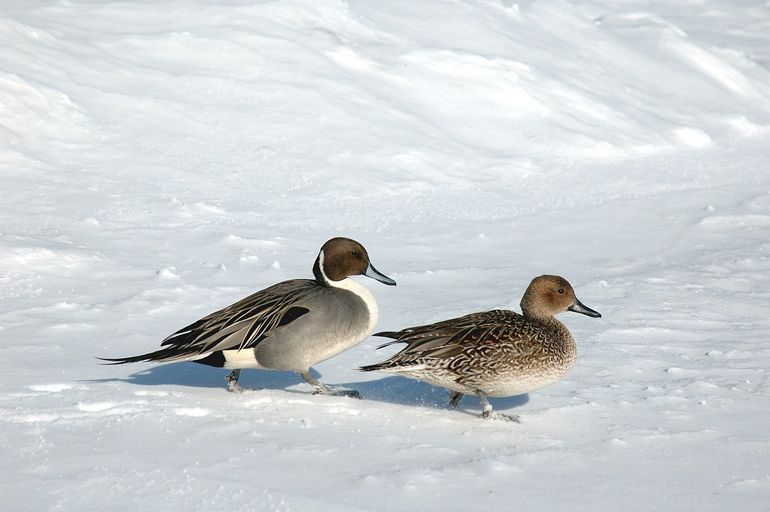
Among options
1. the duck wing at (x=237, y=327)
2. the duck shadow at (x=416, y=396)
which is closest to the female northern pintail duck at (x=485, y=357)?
the duck shadow at (x=416, y=396)

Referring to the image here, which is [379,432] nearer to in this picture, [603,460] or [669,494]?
[603,460]

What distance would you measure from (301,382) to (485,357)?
108 cm

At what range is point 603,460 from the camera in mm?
4043

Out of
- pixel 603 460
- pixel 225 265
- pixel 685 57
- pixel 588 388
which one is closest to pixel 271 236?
pixel 225 265

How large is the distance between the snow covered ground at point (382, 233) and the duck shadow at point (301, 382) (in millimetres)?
30

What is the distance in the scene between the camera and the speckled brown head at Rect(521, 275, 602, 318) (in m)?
4.93

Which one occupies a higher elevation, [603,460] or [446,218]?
[446,218]

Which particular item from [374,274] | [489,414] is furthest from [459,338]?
[374,274]

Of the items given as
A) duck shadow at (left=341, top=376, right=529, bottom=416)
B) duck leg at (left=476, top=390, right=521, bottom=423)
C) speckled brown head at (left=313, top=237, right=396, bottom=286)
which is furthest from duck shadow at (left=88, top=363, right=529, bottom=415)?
speckled brown head at (left=313, top=237, right=396, bottom=286)

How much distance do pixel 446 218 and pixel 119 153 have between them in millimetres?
2801

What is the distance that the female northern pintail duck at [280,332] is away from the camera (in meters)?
4.59

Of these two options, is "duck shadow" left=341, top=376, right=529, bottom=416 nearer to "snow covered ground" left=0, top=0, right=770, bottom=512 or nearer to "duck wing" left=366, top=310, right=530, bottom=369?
"snow covered ground" left=0, top=0, right=770, bottom=512

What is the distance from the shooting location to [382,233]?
7750 millimetres

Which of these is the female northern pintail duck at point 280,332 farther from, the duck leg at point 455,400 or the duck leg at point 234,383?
the duck leg at point 455,400
